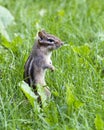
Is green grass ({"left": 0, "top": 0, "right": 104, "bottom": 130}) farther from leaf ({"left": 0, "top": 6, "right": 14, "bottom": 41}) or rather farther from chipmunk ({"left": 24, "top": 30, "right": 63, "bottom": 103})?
chipmunk ({"left": 24, "top": 30, "right": 63, "bottom": 103})

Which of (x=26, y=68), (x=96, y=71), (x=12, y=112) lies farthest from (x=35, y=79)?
(x=96, y=71)

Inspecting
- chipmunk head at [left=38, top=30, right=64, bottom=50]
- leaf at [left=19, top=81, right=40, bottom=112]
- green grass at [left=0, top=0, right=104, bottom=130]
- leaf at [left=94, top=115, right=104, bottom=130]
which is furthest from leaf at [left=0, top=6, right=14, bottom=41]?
leaf at [left=94, top=115, right=104, bottom=130]

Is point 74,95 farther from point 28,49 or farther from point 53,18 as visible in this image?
point 53,18

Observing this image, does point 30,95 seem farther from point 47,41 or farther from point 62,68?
point 62,68

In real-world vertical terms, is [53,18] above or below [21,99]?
above

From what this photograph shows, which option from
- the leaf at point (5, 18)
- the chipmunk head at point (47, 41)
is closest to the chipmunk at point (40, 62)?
the chipmunk head at point (47, 41)

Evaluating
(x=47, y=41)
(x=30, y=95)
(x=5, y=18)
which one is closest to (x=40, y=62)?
(x=47, y=41)

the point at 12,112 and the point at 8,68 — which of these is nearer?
the point at 12,112
